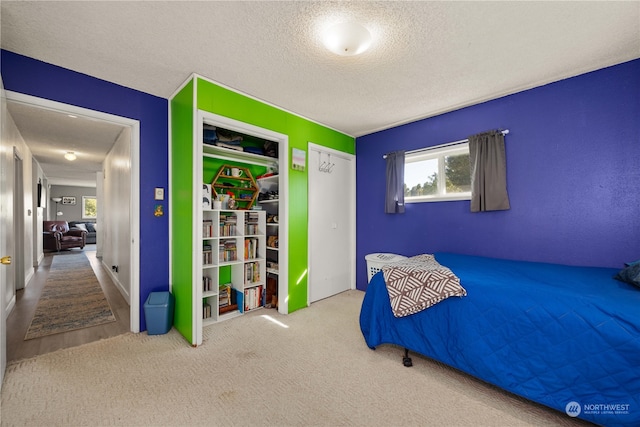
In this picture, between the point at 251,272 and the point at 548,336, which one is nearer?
the point at 548,336

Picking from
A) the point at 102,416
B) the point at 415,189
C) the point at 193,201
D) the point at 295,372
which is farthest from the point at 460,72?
the point at 102,416

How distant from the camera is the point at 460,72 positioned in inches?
92.3

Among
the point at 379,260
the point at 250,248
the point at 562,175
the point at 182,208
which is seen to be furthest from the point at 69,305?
the point at 562,175

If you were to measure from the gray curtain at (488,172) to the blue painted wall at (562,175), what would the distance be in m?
0.09

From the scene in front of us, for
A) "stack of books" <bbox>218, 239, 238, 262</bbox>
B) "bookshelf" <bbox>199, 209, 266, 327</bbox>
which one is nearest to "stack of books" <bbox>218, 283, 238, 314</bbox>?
"bookshelf" <bbox>199, 209, 266, 327</bbox>

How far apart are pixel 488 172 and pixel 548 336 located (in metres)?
1.78

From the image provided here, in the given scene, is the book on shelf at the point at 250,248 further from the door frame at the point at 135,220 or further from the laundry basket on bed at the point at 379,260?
the laundry basket on bed at the point at 379,260

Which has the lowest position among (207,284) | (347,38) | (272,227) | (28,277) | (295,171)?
(28,277)

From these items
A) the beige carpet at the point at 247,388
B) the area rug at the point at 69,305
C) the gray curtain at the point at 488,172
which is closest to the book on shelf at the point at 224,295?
the beige carpet at the point at 247,388

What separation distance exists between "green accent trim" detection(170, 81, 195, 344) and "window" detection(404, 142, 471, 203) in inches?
105

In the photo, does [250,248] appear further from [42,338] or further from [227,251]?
[42,338]

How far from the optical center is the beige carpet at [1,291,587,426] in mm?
1538

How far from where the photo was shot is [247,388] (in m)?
1.80

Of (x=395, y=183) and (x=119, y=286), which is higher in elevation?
(x=395, y=183)
